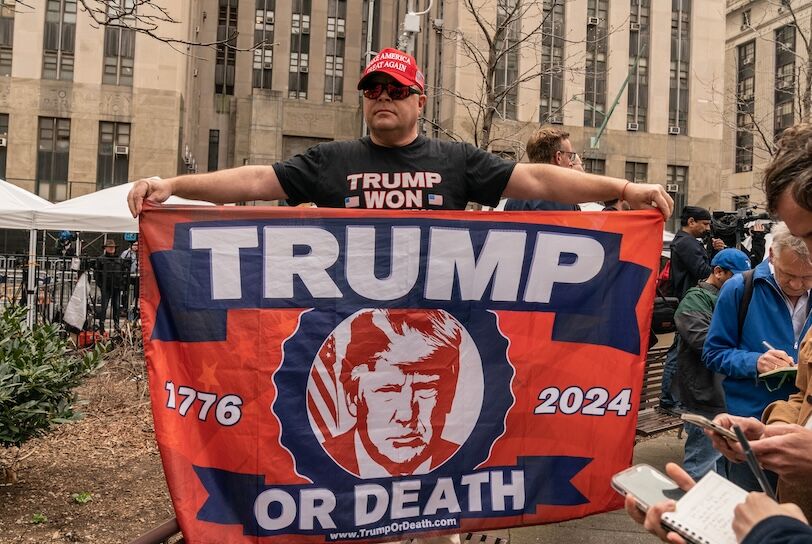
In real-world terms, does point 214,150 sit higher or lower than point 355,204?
higher

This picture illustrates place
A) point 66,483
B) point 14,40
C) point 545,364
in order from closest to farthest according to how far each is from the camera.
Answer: point 545,364 → point 66,483 → point 14,40

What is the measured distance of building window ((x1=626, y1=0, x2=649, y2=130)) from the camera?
41875mm

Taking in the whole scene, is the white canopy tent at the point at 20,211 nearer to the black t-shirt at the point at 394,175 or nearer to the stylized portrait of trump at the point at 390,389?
the black t-shirt at the point at 394,175

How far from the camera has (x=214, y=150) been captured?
46.8 meters

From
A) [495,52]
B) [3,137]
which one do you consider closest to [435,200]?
[495,52]

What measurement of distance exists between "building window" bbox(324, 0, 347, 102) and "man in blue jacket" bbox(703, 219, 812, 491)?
44650 millimetres

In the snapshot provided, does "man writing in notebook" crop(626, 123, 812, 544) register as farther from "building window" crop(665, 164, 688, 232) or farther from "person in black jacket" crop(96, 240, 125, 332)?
"building window" crop(665, 164, 688, 232)

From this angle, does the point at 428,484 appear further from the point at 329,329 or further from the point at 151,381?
the point at 151,381

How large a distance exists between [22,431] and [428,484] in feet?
9.22

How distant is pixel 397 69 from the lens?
3168 mm

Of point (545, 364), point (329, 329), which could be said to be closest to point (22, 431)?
point (329, 329)

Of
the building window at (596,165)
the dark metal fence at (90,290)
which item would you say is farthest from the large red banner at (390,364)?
the building window at (596,165)

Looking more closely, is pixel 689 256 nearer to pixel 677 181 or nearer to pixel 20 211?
pixel 20 211

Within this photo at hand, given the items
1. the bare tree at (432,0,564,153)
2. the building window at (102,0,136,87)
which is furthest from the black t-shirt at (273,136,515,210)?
the building window at (102,0,136,87)
